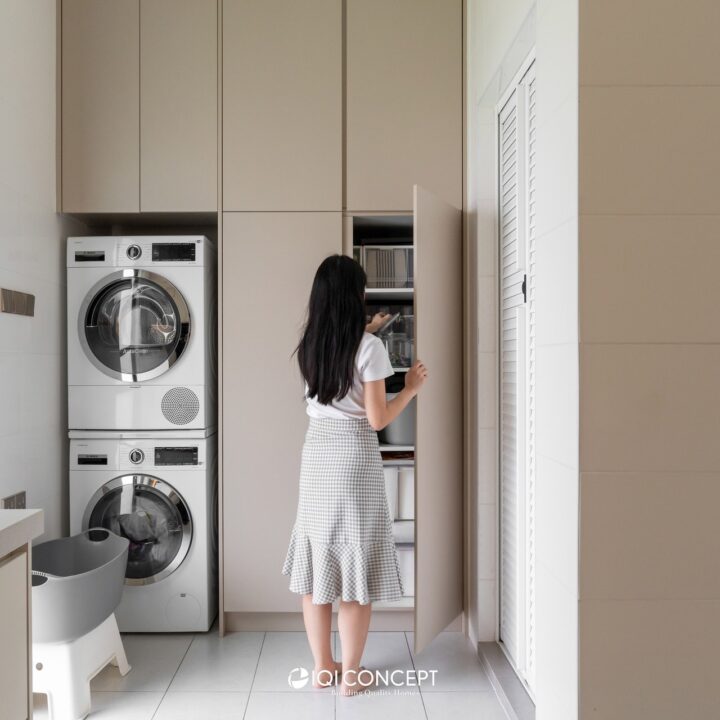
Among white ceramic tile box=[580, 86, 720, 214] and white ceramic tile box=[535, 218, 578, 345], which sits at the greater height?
white ceramic tile box=[580, 86, 720, 214]

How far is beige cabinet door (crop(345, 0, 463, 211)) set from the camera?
8.95ft

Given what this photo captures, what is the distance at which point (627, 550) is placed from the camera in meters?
1.29

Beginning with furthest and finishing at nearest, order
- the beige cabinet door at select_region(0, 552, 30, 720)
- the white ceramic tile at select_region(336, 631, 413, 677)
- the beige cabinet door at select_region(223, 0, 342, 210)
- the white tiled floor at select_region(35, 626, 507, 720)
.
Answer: the beige cabinet door at select_region(223, 0, 342, 210) → the white ceramic tile at select_region(336, 631, 413, 677) → the white tiled floor at select_region(35, 626, 507, 720) → the beige cabinet door at select_region(0, 552, 30, 720)

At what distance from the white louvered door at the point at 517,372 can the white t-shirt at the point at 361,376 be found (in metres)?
0.47

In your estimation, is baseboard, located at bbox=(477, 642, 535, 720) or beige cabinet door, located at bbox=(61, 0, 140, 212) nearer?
baseboard, located at bbox=(477, 642, 535, 720)

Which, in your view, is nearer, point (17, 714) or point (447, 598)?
point (17, 714)

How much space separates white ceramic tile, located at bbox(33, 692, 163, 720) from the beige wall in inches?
59.8

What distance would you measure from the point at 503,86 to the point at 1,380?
2058 mm

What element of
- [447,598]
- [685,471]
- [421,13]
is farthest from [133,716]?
[421,13]

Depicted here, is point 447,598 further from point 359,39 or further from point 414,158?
point 359,39

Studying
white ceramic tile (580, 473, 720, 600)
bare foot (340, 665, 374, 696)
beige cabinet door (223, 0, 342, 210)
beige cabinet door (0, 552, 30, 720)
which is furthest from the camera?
beige cabinet door (223, 0, 342, 210)

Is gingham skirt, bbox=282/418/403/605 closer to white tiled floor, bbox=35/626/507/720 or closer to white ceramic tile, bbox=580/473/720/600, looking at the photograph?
white tiled floor, bbox=35/626/507/720

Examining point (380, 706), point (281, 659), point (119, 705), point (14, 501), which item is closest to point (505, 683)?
point (380, 706)

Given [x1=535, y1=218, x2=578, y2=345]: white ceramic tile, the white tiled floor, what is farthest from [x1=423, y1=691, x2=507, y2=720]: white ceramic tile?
[x1=535, y1=218, x2=578, y2=345]: white ceramic tile
